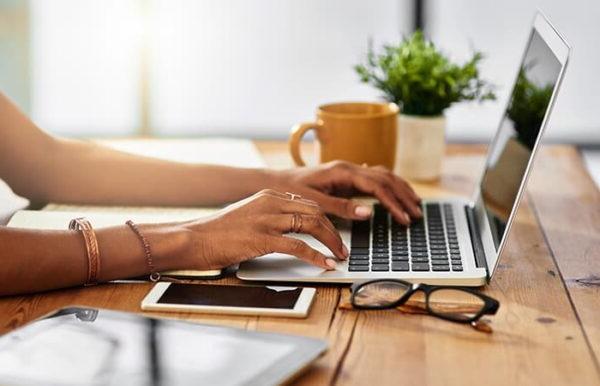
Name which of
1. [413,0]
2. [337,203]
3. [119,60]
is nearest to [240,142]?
[337,203]

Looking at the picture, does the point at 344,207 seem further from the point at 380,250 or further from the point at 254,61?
the point at 254,61

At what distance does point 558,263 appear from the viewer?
129cm

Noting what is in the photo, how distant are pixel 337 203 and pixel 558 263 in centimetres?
31

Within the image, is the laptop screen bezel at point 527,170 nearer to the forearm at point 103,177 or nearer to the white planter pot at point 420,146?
the white planter pot at point 420,146

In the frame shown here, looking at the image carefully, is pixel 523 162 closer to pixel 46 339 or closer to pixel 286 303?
pixel 286 303

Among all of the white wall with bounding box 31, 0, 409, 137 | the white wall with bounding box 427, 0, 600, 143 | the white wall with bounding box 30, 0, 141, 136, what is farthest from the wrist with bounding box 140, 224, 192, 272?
the white wall with bounding box 30, 0, 141, 136

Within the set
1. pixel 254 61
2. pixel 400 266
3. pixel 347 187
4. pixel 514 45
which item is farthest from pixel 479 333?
pixel 254 61

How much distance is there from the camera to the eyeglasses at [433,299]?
1053 mm

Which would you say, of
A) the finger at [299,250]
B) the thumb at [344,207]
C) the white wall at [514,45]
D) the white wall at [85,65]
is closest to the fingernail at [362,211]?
the thumb at [344,207]

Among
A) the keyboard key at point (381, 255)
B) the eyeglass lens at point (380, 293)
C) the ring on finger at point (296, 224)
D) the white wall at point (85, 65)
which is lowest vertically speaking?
the white wall at point (85, 65)

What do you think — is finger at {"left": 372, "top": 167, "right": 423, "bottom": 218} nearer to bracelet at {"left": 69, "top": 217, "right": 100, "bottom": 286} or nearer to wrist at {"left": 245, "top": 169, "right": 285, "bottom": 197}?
wrist at {"left": 245, "top": 169, "right": 285, "bottom": 197}

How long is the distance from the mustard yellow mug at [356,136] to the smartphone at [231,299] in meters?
0.54

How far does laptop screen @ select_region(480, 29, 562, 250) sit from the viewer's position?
4.18 ft

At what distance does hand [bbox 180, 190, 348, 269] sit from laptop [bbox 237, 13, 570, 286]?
23 mm
